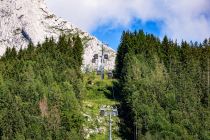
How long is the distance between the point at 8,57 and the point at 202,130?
70874 millimetres

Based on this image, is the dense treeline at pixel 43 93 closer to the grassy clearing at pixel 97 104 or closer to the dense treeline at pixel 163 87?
the grassy clearing at pixel 97 104

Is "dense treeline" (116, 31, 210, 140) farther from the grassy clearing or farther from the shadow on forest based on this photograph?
the grassy clearing

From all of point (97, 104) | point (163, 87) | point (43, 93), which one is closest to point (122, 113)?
point (97, 104)

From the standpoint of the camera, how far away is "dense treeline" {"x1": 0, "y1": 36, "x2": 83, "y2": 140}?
12688 cm

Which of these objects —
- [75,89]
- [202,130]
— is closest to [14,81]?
[75,89]

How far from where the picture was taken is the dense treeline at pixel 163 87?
132500 millimetres

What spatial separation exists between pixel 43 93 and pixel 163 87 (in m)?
34.7

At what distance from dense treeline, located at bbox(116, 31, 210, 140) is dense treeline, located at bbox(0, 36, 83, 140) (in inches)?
575

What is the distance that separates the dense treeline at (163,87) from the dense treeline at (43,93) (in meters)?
14.6

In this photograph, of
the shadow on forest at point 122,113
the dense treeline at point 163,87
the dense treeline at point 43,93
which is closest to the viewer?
the dense treeline at point 43,93

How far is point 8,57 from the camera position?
171750 mm

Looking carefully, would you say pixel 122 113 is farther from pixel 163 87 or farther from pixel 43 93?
pixel 43 93

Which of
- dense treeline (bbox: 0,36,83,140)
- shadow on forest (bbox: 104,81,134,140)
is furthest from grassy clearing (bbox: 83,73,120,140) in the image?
dense treeline (bbox: 0,36,83,140)

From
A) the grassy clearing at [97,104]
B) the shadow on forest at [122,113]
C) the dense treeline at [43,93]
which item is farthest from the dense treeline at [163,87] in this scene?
the dense treeline at [43,93]
